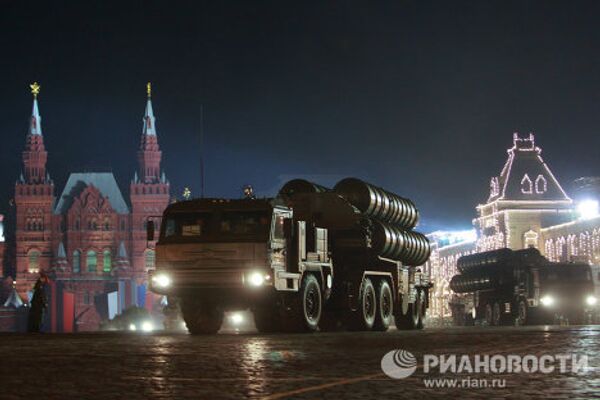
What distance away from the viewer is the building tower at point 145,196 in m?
183

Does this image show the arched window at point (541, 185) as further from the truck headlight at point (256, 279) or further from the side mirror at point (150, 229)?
the truck headlight at point (256, 279)

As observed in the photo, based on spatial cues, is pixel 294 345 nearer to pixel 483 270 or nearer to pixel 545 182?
pixel 483 270

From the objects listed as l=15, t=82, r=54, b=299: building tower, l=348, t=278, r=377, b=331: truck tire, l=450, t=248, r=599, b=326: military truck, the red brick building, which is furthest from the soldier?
l=15, t=82, r=54, b=299: building tower

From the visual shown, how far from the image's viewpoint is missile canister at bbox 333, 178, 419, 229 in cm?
2541

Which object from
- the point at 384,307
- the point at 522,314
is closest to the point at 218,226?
the point at 384,307

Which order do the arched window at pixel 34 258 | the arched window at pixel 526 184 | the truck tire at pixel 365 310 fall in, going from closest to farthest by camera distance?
the truck tire at pixel 365 310, the arched window at pixel 526 184, the arched window at pixel 34 258

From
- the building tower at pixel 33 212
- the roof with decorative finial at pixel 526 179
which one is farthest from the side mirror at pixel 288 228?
the building tower at pixel 33 212

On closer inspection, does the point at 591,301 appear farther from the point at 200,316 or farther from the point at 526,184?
the point at 526,184

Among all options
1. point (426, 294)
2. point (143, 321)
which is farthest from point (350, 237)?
point (143, 321)

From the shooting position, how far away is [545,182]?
11594cm

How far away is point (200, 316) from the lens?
23109mm

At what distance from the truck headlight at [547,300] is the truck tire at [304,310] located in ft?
68.8

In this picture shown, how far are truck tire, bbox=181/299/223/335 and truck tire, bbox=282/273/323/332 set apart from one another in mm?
1760

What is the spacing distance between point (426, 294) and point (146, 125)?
169 m
